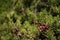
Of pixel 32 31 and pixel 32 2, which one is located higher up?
pixel 32 2

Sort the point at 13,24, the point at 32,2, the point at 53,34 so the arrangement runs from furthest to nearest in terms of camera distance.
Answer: the point at 32,2 → the point at 13,24 → the point at 53,34

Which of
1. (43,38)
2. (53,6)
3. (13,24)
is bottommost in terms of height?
(43,38)

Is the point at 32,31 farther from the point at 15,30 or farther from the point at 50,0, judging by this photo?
the point at 50,0

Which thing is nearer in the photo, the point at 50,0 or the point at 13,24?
the point at 13,24

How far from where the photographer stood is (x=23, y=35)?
81.8 inches

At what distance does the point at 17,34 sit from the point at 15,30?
0.07 meters

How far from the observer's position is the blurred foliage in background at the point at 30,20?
208 cm

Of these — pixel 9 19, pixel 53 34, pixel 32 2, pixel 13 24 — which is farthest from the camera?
pixel 32 2

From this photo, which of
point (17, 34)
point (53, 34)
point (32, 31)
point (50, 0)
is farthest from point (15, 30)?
point (50, 0)

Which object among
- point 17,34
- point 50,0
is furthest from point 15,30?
point 50,0

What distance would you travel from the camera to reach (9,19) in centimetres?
233

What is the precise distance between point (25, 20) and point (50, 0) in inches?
16.5

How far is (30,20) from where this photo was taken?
2.27 meters

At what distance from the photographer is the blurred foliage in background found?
2082 millimetres
